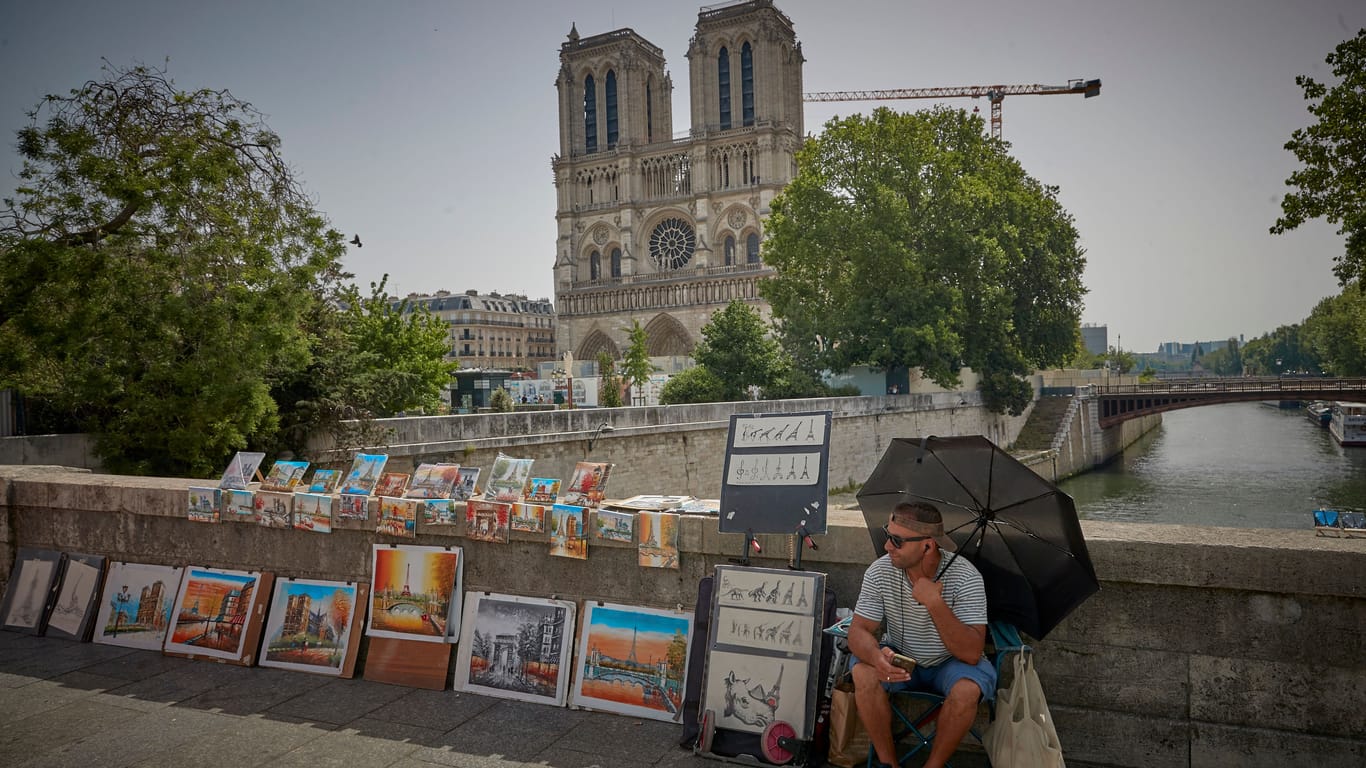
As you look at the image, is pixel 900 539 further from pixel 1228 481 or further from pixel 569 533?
pixel 1228 481

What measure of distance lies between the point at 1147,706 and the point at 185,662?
5.20 m

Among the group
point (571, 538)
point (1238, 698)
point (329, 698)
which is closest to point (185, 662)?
point (329, 698)

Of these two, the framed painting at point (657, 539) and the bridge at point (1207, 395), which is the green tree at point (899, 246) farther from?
the framed painting at point (657, 539)

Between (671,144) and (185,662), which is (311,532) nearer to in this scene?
(185,662)

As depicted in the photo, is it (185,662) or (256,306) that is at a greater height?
(256,306)

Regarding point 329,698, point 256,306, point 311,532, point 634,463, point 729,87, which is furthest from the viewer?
point 729,87

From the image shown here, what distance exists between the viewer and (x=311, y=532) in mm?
5449

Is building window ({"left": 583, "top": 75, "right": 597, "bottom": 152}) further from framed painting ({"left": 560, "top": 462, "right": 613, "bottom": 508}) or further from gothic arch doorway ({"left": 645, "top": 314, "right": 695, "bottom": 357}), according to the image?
framed painting ({"left": 560, "top": 462, "right": 613, "bottom": 508})

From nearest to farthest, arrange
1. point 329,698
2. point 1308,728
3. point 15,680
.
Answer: point 1308,728 < point 329,698 < point 15,680

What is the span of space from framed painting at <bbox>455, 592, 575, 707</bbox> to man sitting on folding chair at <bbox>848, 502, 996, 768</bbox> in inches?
68.6

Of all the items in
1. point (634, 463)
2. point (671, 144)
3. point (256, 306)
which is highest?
Answer: point (671, 144)

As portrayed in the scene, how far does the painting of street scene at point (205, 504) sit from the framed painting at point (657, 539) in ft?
9.67

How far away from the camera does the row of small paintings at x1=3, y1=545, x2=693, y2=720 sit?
4504 mm

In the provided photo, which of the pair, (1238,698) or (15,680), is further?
(15,680)
